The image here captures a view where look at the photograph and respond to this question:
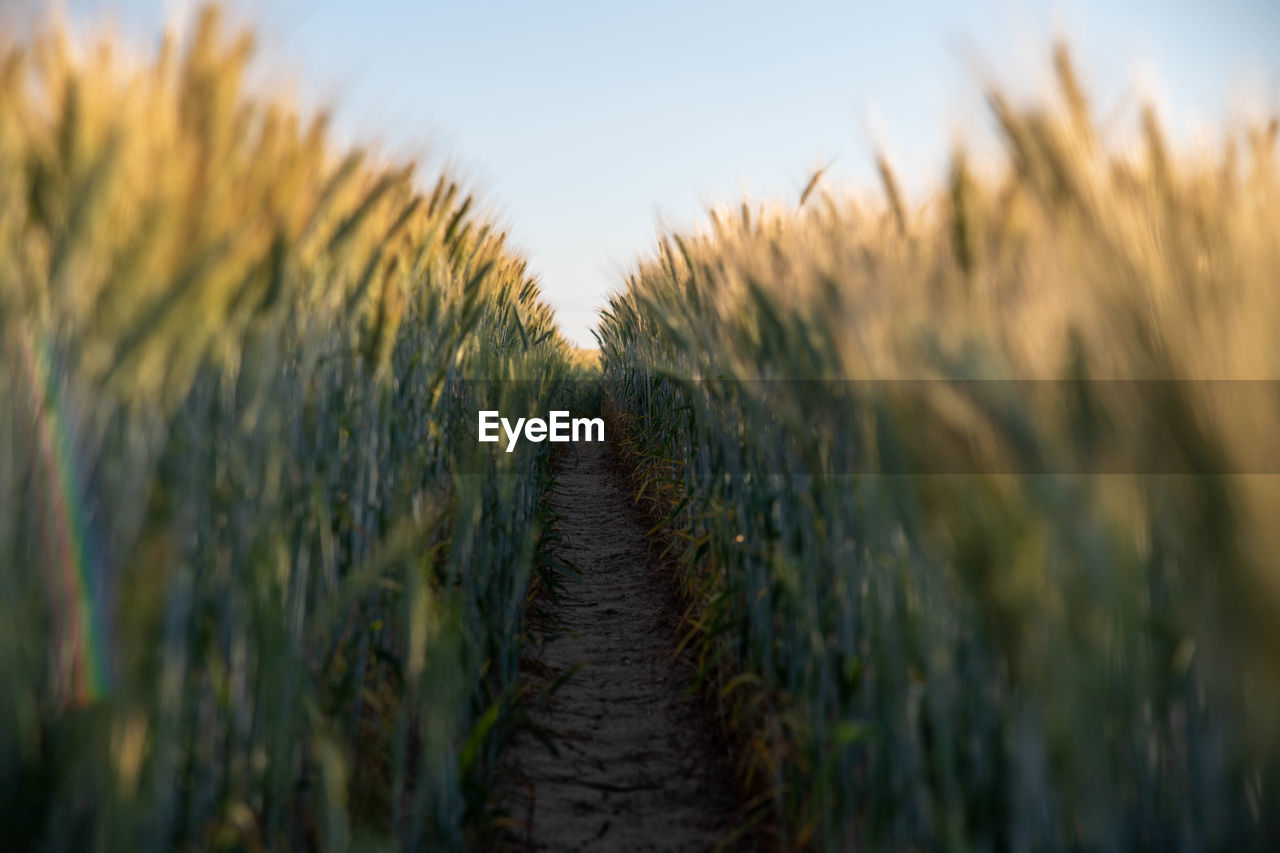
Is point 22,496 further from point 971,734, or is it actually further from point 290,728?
point 971,734

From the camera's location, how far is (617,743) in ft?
8.93

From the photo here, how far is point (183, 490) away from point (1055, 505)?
3.53 ft

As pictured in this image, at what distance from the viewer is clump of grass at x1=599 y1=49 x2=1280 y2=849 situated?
1.01m

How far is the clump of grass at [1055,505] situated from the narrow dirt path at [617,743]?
0.57 meters

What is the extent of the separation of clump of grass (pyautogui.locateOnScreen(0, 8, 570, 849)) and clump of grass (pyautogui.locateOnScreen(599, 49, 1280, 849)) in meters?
0.68

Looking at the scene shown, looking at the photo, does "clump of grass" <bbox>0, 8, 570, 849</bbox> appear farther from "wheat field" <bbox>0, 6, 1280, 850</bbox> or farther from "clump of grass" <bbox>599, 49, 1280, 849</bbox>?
"clump of grass" <bbox>599, 49, 1280, 849</bbox>

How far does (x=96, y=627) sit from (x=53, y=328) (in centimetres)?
37

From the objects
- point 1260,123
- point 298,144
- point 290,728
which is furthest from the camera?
point 1260,123

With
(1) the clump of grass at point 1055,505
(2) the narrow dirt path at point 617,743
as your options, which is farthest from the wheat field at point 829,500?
(2) the narrow dirt path at point 617,743

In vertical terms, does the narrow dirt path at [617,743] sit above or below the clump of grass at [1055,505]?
below

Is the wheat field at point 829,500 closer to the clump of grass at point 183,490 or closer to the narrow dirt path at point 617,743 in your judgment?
the clump of grass at point 183,490

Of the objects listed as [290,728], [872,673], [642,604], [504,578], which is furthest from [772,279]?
[642,604]

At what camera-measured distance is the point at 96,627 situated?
1150mm

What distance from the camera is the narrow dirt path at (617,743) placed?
86.7 inches
